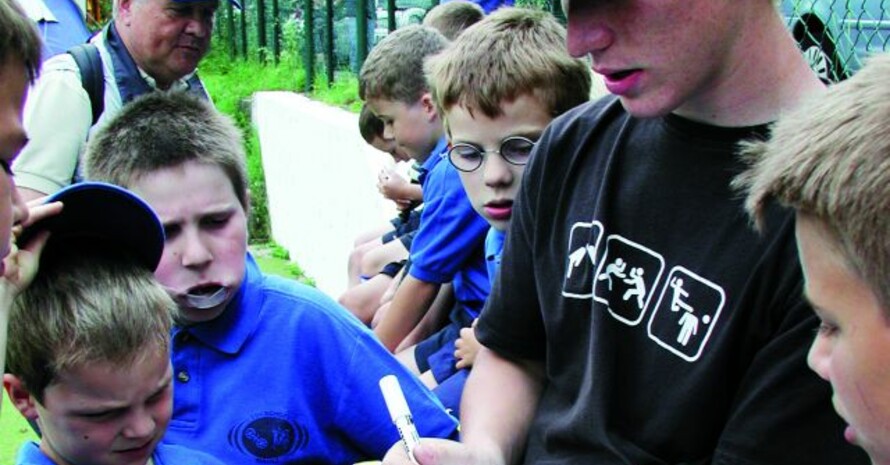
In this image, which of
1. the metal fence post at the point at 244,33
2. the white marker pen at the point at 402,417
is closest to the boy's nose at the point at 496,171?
the white marker pen at the point at 402,417

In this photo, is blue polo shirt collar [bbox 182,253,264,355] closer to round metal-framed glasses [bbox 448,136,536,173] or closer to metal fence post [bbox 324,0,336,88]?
round metal-framed glasses [bbox 448,136,536,173]

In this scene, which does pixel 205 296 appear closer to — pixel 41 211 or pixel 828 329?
pixel 41 211

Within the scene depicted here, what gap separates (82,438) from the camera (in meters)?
1.85

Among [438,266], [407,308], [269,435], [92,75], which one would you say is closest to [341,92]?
[92,75]

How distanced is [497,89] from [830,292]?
153 cm

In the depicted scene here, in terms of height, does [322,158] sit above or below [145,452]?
below

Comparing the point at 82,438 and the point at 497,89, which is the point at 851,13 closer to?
the point at 497,89

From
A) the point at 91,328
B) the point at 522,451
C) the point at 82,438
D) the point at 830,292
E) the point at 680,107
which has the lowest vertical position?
the point at 522,451

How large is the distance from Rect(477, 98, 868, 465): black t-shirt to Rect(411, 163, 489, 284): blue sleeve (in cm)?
122

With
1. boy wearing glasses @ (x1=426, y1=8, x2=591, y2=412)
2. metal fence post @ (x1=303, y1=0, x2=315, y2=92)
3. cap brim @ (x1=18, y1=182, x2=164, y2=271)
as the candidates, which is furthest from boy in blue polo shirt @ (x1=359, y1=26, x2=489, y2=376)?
metal fence post @ (x1=303, y1=0, x2=315, y2=92)

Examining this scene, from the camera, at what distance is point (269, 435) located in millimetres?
2160

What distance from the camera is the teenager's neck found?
169 centimetres

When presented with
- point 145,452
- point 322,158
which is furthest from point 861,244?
point 322,158

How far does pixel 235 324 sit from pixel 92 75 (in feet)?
5.51
